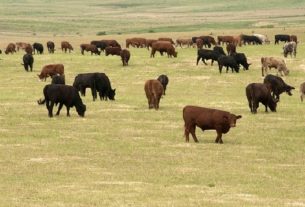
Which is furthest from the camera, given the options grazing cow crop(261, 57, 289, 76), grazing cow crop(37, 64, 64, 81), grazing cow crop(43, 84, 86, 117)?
grazing cow crop(261, 57, 289, 76)

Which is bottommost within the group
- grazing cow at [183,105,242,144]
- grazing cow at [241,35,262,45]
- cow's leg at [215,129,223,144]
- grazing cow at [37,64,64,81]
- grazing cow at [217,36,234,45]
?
grazing cow at [241,35,262,45]

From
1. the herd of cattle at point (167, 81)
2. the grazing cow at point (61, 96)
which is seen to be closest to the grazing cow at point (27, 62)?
the herd of cattle at point (167, 81)

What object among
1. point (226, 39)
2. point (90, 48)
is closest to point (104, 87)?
point (90, 48)

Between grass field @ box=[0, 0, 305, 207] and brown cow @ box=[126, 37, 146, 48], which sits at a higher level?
grass field @ box=[0, 0, 305, 207]

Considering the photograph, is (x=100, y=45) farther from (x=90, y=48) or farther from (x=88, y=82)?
(x=88, y=82)

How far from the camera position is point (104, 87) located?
36.0m

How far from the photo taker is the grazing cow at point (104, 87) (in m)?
35.8

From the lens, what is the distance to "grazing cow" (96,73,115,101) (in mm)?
35844

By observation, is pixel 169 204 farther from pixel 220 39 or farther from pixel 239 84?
pixel 220 39

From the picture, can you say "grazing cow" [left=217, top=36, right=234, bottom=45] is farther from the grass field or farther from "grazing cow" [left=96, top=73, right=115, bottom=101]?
"grazing cow" [left=96, top=73, right=115, bottom=101]

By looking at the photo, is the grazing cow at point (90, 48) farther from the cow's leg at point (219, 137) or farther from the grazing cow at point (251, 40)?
the cow's leg at point (219, 137)

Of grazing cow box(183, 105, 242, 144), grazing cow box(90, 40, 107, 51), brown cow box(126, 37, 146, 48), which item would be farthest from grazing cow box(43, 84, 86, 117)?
brown cow box(126, 37, 146, 48)

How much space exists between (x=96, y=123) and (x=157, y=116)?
304cm

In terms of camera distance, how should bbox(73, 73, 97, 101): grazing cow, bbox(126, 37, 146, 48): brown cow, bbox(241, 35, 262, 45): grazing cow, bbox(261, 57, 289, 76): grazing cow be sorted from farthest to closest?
Answer: bbox(241, 35, 262, 45): grazing cow
bbox(126, 37, 146, 48): brown cow
bbox(261, 57, 289, 76): grazing cow
bbox(73, 73, 97, 101): grazing cow
